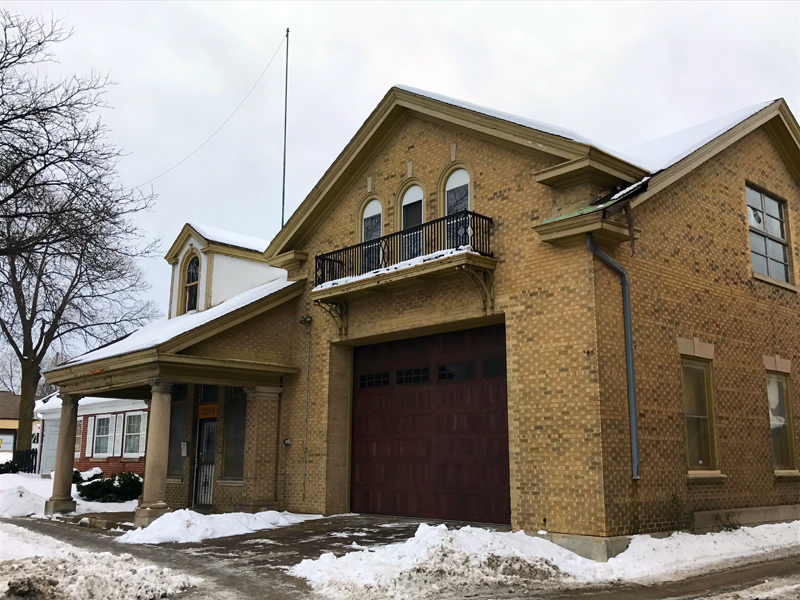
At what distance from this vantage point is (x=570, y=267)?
1209 centimetres

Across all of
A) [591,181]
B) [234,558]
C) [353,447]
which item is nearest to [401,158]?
[591,181]

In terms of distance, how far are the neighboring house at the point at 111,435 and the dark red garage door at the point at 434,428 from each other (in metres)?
13.7

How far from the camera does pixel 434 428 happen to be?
48.9ft

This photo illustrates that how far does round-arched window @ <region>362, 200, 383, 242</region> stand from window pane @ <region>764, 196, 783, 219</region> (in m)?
8.53

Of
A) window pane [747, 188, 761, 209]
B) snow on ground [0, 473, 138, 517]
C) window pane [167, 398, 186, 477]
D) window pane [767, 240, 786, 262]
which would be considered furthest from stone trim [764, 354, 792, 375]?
snow on ground [0, 473, 138, 517]

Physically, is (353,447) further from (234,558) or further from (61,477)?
(61,477)

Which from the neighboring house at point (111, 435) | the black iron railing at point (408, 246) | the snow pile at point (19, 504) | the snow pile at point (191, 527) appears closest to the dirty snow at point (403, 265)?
the black iron railing at point (408, 246)

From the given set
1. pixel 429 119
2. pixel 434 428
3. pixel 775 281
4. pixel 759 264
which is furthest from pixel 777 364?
pixel 429 119

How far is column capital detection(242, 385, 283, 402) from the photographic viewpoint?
56.0 feet

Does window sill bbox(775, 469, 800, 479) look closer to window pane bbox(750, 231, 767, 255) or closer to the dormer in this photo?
window pane bbox(750, 231, 767, 255)

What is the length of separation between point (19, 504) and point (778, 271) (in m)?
19.4

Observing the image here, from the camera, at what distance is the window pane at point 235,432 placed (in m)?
17.7

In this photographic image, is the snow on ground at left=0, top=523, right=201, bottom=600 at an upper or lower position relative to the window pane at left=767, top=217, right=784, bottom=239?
lower

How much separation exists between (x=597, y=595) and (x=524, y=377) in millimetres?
4384
